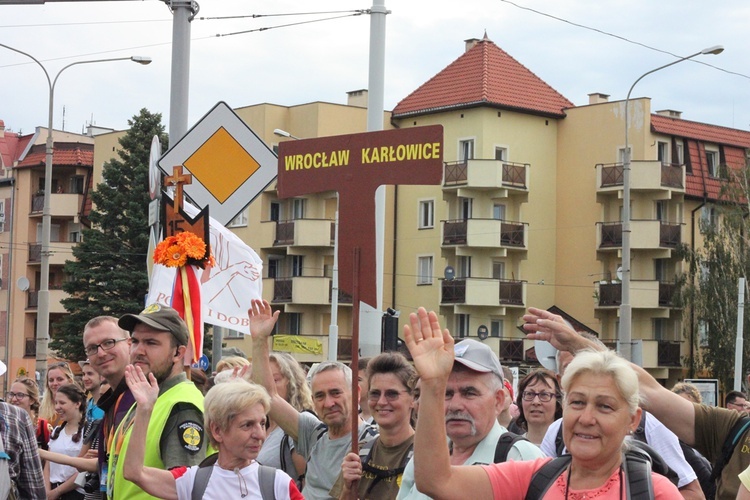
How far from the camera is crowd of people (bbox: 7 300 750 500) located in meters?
4.38

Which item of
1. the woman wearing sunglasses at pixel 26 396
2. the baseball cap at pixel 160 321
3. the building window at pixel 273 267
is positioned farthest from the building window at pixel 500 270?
the baseball cap at pixel 160 321

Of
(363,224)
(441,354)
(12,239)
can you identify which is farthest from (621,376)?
(12,239)

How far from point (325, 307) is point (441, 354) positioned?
54.2 meters

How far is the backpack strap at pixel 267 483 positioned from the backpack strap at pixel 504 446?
120 cm

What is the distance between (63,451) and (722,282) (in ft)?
152

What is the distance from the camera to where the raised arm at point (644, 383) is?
511cm

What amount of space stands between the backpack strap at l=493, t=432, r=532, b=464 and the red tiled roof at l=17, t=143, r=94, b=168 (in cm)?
6610

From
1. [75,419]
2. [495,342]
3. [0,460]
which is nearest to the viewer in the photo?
[0,460]

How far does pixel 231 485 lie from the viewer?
5773 millimetres

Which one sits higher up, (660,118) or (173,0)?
(660,118)

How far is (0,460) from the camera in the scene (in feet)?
24.8

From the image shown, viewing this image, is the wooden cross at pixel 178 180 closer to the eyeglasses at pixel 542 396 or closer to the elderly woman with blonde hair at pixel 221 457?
the eyeglasses at pixel 542 396

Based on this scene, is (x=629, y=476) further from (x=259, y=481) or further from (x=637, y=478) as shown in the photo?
(x=259, y=481)

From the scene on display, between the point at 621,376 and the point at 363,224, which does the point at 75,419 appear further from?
the point at 621,376
